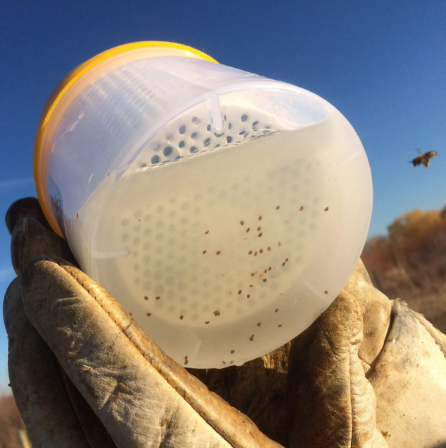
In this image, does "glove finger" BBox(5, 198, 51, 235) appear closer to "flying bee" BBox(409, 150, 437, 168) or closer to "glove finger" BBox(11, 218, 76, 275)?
"glove finger" BBox(11, 218, 76, 275)

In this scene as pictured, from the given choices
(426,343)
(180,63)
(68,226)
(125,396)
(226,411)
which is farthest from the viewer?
(426,343)

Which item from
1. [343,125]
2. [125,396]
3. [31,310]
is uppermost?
[343,125]

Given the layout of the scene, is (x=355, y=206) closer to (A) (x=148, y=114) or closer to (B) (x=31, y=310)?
(A) (x=148, y=114)

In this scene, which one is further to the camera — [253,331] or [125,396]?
[253,331]

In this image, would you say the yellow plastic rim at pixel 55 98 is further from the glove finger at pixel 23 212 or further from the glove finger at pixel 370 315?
Result: the glove finger at pixel 370 315

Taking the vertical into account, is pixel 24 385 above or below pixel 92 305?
below

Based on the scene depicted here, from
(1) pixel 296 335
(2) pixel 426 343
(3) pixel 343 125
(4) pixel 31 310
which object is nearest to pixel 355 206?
(3) pixel 343 125
